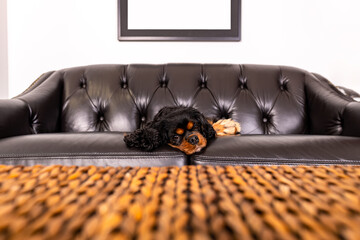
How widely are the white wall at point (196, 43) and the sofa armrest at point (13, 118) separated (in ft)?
2.82

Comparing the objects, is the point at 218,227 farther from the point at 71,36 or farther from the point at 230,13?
the point at 71,36

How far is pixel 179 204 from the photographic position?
378 mm

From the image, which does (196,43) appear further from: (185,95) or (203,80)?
(185,95)

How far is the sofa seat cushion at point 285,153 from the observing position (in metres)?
0.90

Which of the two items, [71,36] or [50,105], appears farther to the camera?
[71,36]

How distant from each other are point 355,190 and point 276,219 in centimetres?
23

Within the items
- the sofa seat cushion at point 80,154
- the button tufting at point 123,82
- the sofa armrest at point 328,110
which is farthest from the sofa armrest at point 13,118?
the sofa armrest at point 328,110

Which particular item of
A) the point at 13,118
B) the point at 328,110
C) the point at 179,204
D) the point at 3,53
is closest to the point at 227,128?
the point at 328,110

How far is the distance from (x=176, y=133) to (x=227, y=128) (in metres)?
0.45

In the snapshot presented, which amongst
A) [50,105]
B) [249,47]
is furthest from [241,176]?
[249,47]

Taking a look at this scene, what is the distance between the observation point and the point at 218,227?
0.31 m

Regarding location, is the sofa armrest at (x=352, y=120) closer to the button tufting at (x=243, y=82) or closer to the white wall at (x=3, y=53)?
the button tufting at (x=243, y=82)

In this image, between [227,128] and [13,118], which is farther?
[227,128]

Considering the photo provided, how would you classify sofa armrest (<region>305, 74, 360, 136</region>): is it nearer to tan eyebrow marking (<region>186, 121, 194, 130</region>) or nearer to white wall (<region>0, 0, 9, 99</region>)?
tan eyebrow marking (<region>186, 121, 194, 130</region>)
